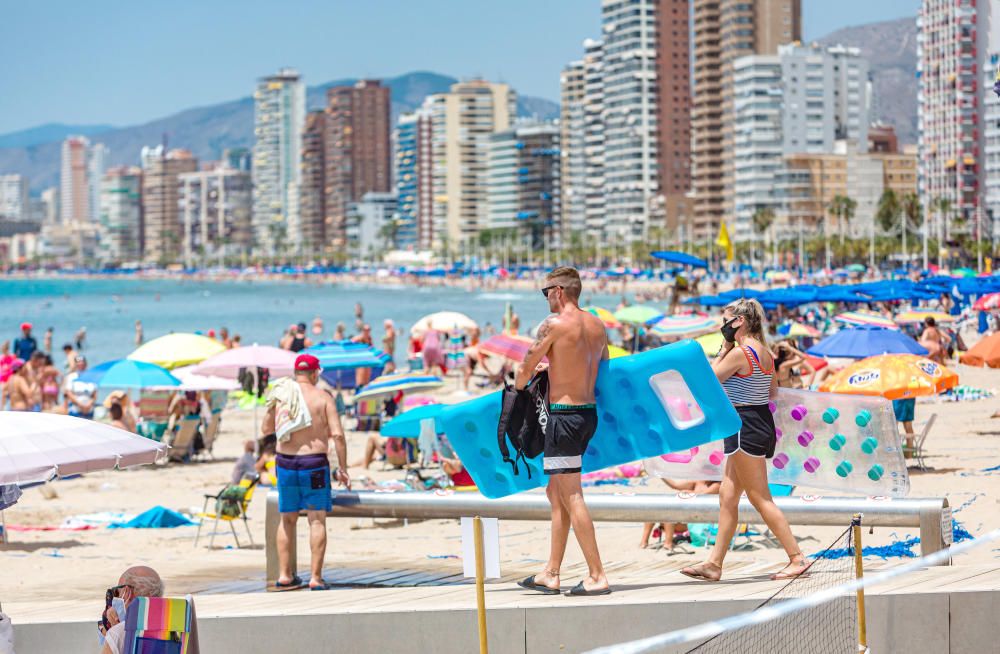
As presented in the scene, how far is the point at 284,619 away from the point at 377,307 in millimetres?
108249

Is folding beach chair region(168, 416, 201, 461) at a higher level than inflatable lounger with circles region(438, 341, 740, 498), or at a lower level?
lower

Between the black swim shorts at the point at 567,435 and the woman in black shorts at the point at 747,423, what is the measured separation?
0.78 meters

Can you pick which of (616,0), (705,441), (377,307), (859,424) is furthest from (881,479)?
(616,0)

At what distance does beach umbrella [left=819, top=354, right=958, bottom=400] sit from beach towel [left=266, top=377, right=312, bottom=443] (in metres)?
6.40

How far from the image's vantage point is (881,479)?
7.27 metres

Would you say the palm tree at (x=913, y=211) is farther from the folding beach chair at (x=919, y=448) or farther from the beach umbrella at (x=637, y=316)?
the folding beach chair at (x=919, y=448)

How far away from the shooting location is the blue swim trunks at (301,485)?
736cm

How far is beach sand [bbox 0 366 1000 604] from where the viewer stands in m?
8.73

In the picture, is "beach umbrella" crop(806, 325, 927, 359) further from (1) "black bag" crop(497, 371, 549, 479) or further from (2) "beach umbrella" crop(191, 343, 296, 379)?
(1) "black bag" crop(497, 371, 549, 479)

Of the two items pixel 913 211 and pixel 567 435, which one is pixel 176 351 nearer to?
pixel 567 435

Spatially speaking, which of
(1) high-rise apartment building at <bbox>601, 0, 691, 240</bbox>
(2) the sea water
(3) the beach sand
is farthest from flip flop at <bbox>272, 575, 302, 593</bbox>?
(1) high-rise apartment building at <bbox>601, 0, 691, 240</bbox>

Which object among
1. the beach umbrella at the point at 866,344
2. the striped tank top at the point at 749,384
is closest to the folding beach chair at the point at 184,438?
the beach umbrella at the point at 866,344

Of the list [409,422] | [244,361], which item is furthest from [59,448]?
[244,361]

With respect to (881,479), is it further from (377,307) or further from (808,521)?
(377,307)
